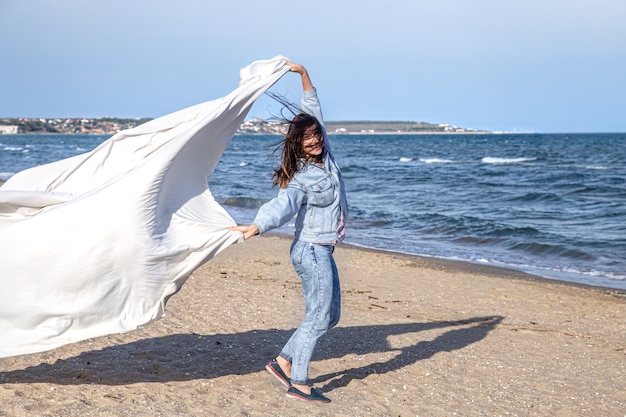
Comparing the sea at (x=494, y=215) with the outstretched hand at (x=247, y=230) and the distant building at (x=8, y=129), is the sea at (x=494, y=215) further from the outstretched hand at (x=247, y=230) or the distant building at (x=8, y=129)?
the distant building at (x=8, y=129)

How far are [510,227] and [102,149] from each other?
14.0 m

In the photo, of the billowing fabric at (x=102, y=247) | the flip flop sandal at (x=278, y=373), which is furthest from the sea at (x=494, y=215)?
the flip flop sandal at (x=278, y=373)

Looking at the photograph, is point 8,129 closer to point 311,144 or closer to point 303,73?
point 303,73

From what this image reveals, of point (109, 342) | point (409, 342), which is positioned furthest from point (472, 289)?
point (109, 342)

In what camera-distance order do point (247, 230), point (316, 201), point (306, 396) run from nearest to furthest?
point (247, 230)
point (316, 201)
point (306, 396)

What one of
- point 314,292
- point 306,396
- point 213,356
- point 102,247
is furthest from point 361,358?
point 102,247

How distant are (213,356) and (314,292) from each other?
176cm

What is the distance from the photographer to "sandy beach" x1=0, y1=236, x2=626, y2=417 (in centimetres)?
539

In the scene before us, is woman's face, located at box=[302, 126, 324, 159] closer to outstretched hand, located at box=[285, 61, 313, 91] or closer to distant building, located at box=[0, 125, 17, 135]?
outstretched hand, located at box=[285, 61, 313, 91]

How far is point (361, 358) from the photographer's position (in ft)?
22.3

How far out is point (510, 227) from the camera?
18.0m

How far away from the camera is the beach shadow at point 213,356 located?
19.1ft

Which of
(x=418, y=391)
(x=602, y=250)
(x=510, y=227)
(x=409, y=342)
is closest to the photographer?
(x=418, y=391)

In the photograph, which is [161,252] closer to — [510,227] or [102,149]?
[102,149]
